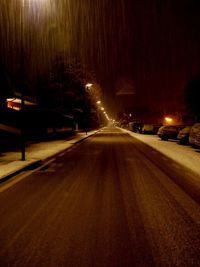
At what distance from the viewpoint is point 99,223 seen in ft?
18.9

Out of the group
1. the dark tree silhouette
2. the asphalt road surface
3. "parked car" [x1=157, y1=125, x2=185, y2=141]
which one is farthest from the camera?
the dark tree silhouette

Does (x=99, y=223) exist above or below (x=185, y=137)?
below

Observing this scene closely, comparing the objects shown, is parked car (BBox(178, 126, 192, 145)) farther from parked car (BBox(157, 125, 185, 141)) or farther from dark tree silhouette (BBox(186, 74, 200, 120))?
dark tree silhouette (BBox(186, 74, 200, 120))

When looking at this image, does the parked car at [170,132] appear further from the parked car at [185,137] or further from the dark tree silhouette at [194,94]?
the dark tree silhouette at [194,94]

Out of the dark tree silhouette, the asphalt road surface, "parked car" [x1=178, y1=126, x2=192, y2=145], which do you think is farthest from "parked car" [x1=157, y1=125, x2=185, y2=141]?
the asphalt road surface

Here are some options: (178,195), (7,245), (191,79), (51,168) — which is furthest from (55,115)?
(7,245)

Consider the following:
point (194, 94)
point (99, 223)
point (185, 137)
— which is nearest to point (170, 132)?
point (185, 137)

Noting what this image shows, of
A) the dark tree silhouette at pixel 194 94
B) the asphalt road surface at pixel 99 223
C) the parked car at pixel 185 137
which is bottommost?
the asphalt road surface at pixel 99 223

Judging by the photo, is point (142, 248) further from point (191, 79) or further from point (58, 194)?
point (191, 79)

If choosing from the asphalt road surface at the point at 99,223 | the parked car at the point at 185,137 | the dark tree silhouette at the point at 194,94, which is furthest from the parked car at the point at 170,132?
the asphalt road surface at the point at 99,223

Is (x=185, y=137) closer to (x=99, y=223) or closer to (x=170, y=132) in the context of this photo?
(x=170, y=132)

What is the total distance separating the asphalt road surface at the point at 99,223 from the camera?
4289 mm

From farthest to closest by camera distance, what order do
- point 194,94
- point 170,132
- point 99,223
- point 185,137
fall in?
point 194,94, point 170,132, point 185,137, point 99,223

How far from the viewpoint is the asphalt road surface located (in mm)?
4289
